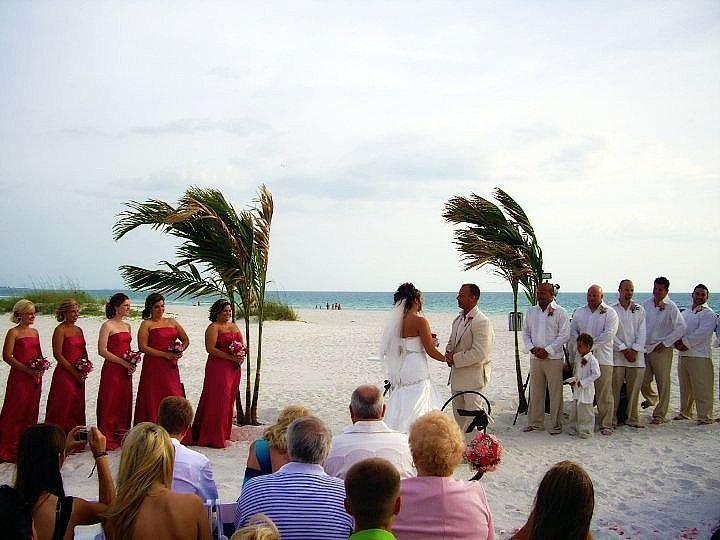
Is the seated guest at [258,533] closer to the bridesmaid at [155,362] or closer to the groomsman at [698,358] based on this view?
the bridesmaid at [155,362]

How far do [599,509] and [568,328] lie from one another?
3573 millimetres

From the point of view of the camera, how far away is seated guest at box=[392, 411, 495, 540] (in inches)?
141

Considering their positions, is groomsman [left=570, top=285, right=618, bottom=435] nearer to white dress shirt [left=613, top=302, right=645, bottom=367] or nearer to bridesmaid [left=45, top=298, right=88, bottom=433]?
white dress shirt [left=613, top=302, right=645, bottom=367]

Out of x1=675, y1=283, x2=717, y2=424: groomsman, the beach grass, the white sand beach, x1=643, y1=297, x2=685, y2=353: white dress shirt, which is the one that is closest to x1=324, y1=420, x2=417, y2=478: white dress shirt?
the white sand beach

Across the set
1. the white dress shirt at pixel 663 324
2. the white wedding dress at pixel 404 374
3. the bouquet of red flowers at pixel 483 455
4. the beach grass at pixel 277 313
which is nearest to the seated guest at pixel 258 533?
the bouquet of red flowers at pixel 483 455

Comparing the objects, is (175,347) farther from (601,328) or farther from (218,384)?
(601,328)

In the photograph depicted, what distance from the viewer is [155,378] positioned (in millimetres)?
8320

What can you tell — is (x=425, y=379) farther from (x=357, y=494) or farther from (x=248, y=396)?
(x=357, y=494)

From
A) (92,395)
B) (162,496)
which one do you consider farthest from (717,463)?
(92,395)

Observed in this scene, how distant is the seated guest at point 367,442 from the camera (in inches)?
171

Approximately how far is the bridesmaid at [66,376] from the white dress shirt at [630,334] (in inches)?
282

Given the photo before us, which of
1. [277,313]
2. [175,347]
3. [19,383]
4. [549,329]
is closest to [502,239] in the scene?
[549,329]

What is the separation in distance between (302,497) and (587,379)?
658 cm

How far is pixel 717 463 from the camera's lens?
783 centimetres
